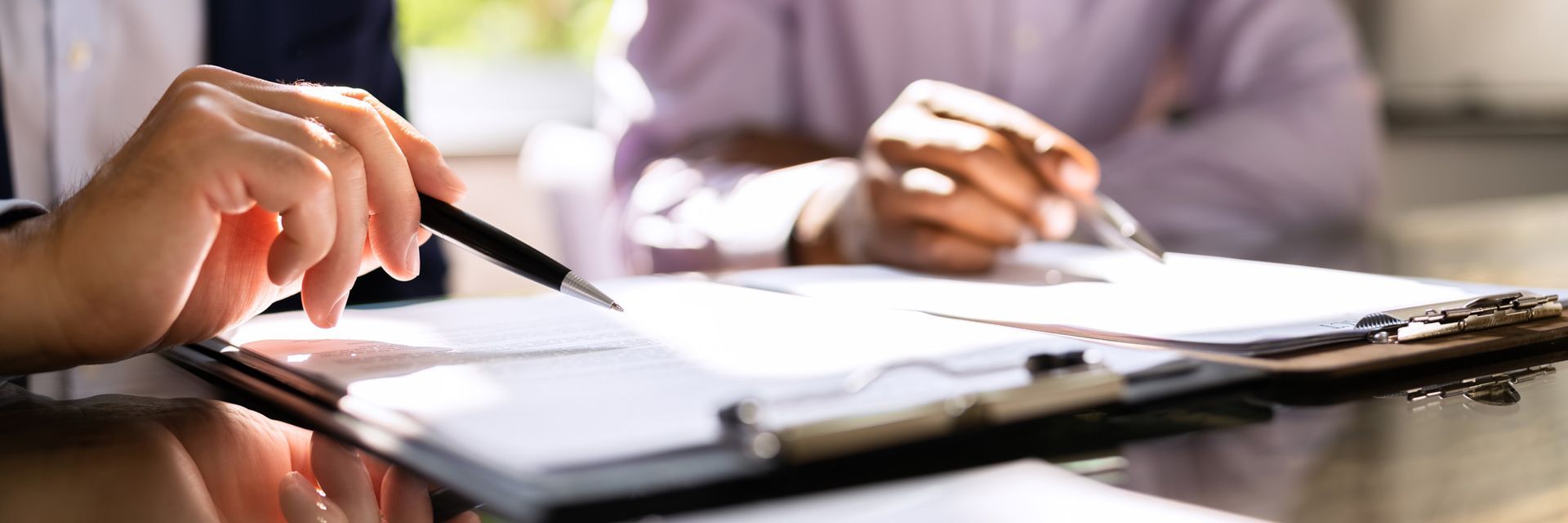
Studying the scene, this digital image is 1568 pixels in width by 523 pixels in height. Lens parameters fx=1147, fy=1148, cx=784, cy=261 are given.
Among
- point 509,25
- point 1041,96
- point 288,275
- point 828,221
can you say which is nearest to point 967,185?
point 828,221

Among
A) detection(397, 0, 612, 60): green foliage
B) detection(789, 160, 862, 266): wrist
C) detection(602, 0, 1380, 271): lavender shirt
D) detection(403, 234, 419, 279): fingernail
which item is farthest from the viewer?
detection(397, 0, 612, 60): green foliage

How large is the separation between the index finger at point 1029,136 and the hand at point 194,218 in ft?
1.27

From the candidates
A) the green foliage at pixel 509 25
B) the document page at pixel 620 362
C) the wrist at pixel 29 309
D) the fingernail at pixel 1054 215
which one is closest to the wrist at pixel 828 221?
the fingernail at pixel 1054 215

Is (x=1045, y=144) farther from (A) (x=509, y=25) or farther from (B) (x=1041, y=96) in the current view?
(A) (x=509, y=25)

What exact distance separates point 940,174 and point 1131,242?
0.13m

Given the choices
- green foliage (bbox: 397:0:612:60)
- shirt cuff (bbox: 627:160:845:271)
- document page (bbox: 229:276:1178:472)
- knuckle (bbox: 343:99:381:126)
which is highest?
green foliage (bbox: 397:0:612:60)

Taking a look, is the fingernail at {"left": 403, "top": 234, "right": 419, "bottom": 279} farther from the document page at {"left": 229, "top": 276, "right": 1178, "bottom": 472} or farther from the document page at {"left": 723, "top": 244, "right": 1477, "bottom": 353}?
the document page at {"left": 723, "top": 244, "right": 1477, "bottom": 353}

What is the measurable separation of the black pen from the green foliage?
Answer: 7.26 ft

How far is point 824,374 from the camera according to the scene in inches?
13.2

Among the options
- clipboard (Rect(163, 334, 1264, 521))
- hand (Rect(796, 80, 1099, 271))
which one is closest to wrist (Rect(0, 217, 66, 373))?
clipboard (Rect(163, 334, 1264, 521))

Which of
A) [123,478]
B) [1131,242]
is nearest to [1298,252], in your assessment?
[1131,242]

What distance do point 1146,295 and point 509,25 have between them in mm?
2299

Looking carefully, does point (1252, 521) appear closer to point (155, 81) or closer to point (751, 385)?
point (751, 385)

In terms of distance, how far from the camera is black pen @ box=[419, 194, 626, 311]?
0.48m
